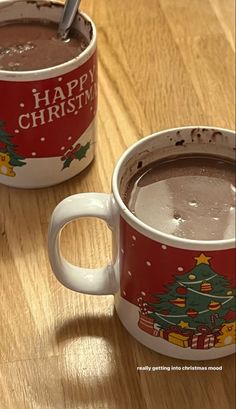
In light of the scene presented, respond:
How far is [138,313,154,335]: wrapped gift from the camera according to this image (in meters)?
0.55

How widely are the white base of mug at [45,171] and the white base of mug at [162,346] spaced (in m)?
0.17

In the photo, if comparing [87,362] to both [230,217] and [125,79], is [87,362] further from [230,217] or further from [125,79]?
[125,79]

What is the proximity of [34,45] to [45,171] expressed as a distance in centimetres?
11

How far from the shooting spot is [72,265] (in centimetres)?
59

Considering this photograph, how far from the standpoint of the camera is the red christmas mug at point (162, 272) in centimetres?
50

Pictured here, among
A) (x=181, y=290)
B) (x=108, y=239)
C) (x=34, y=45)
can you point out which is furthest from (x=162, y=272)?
(x=34, y=45)

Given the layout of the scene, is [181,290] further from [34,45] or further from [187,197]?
[34,45]

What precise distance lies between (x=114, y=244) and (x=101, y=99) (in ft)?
0.92

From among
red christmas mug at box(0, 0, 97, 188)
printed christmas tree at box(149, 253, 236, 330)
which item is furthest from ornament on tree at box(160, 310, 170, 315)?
red christmas mug at box(0, 0, 97, 188)

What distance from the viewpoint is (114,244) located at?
0.56 m

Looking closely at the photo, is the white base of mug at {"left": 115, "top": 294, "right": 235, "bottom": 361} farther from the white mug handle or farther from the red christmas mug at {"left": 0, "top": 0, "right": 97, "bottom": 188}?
the red christmas mug at {"left": 0, "top": 0, "right": 97, "bottom": 188}

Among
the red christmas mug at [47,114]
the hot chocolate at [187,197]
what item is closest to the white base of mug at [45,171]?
the red christmas mug at [47,114]

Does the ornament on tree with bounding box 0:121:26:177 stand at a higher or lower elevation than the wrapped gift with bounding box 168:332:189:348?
higher

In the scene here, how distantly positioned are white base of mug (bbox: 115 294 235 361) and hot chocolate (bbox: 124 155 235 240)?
2.6 inches
